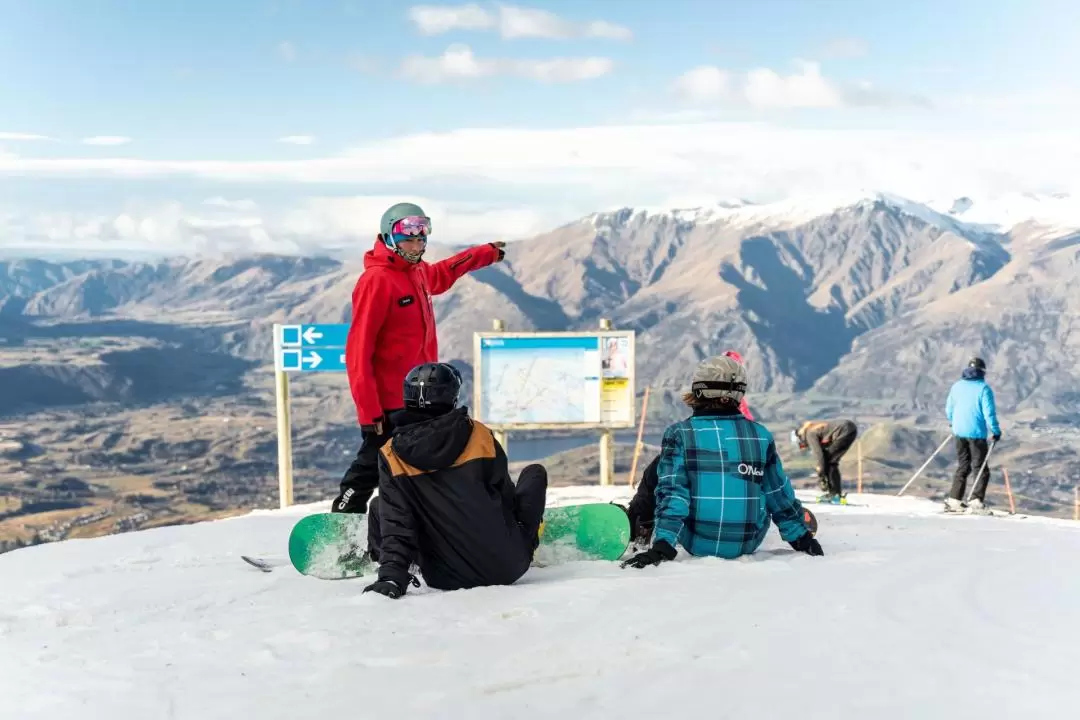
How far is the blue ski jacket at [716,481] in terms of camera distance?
18.4 feet

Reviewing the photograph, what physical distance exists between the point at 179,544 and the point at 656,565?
16.2ft

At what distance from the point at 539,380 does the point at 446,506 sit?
8986 millimetres

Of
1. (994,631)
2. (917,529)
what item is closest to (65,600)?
(994,631)

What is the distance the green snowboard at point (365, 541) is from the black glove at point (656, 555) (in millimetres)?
542

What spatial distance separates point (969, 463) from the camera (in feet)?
41.1

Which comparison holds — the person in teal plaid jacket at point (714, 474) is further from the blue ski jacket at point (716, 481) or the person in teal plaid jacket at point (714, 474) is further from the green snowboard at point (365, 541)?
the green snowboard at point (365, 541)

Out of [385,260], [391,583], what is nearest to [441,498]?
→ [391,583]

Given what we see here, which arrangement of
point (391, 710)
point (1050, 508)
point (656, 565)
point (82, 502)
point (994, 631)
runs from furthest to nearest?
point (1050, 508) < point (82, 502) < point (656, 565) < point (994, 631) < point (391, 710)

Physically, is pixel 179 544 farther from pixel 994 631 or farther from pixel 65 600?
pixel 994 631

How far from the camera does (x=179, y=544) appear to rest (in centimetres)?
873

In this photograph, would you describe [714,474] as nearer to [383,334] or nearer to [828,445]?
[383,334]

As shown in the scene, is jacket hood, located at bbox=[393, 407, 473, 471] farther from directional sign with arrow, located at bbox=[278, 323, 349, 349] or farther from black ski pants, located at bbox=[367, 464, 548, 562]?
directional sign with arrow, located at bbox=[278, 323, 349, 349]

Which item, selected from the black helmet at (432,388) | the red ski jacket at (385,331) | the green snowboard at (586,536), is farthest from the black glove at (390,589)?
the red ski jacket at (385,331)

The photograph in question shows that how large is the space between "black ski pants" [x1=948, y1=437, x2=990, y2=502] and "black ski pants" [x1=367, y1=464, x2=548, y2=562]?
8293 millimetres
